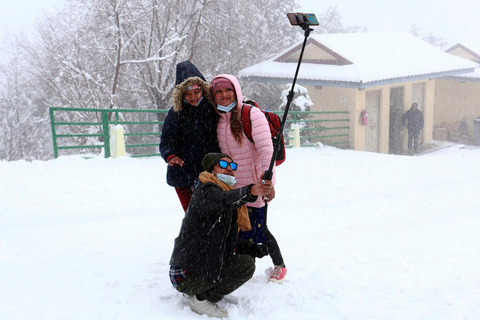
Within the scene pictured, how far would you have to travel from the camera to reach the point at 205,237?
3.16 meters

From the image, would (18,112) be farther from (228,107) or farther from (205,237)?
(205,237)

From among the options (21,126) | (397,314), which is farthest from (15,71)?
(397,314)

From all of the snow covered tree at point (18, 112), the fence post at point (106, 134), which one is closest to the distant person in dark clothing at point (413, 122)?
the fence post at point (106, 134)

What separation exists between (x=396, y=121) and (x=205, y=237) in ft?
47.3

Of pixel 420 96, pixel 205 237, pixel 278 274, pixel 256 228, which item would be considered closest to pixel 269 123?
pixel 256 228

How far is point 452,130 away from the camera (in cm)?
1981

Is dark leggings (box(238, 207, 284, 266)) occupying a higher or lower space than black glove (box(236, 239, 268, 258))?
higher

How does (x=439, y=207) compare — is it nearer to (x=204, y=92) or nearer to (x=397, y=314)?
(x=397, y=314)

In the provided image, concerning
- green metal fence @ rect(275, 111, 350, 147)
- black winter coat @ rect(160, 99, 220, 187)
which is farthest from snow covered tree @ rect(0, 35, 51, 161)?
black winter coat @ rect(160, 99, 220, 187)

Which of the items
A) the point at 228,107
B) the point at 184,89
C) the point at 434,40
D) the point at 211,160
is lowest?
the point at 211,160

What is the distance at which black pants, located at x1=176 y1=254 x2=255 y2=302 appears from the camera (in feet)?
10.7

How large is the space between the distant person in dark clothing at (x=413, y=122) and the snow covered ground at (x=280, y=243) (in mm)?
6234

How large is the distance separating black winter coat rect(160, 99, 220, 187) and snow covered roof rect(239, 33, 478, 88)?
9836mm

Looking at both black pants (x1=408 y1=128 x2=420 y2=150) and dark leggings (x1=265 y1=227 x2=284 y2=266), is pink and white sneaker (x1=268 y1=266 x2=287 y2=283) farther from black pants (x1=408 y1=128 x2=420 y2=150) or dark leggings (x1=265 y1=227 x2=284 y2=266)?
black pants (x1=408 y1=128 x2=420 y2=150)
